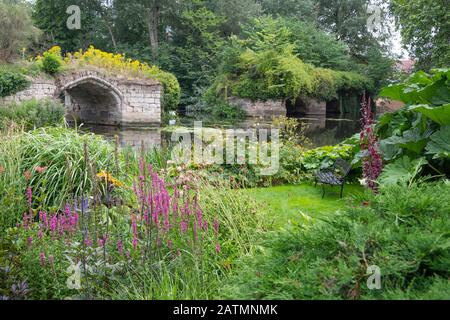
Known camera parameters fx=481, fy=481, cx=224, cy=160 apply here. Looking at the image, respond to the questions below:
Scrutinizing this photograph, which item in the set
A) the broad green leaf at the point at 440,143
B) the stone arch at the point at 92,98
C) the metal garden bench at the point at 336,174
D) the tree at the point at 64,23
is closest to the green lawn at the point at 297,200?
the metal garden bench at the point at 336,174

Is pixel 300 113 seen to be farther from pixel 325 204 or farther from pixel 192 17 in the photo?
pixel 325 204

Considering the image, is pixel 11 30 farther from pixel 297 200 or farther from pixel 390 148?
pixel 390 148

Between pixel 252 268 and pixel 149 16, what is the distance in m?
31.1

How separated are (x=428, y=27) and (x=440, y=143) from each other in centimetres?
973

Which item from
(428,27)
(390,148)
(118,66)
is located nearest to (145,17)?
(118,66)

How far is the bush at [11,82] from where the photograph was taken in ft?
53.0

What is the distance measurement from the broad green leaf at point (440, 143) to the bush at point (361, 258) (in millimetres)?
2214

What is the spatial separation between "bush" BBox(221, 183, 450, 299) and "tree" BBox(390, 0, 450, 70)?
1165 centimetres

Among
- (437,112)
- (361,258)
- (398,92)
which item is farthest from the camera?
(398,92)

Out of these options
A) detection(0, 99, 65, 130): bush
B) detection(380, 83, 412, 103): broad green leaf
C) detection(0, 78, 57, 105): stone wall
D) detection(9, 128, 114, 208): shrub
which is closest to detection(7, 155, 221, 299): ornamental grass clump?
detection(9, 128, 114, 208): shrub

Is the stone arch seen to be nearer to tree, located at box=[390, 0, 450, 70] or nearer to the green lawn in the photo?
tree, located at box=[390, 0, 450, 70]

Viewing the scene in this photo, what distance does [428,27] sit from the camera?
41.5ft

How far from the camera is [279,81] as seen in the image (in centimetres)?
2483
